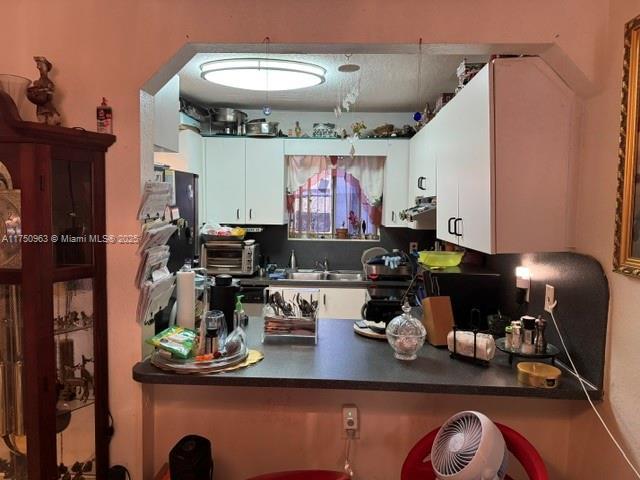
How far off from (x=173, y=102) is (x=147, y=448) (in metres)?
1.61

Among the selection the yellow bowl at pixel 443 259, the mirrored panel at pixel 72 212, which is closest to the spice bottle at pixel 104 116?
the mirrored panel at pixel 72 212

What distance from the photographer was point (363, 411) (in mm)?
1878

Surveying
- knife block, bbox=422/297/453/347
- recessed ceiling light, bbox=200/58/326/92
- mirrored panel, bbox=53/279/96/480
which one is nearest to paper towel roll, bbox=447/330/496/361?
knife block, bbox=422/297/453/347

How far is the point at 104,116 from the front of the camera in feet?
5.65

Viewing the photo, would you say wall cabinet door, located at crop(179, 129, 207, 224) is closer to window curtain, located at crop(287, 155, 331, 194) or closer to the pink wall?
window curtain, located at crop(287, 155, 331, 194)

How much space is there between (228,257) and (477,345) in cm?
271

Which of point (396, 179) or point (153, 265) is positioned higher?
point (396, 179)

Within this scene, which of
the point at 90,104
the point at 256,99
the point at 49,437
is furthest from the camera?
the point at 256,99

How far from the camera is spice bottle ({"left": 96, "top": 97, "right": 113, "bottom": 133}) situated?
67.7 inches

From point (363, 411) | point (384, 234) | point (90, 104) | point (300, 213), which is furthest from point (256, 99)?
point (363, 411)

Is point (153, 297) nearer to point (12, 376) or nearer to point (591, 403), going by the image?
point (12, 376)

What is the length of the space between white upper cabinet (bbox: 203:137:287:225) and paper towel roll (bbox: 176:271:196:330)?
2.31 m

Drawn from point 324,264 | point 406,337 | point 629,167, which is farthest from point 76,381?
point 324,264

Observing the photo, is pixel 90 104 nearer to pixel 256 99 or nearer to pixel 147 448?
pixel 147 448
